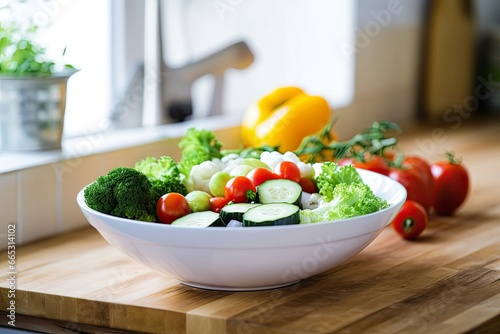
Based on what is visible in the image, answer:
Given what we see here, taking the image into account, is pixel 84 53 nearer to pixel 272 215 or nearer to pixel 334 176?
pixel 334 176

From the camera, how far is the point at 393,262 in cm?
137

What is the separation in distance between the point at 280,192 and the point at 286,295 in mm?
138

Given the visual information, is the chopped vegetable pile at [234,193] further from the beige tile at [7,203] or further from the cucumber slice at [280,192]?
the beige tile at [7,203]

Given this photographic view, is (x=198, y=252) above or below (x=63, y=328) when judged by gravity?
above

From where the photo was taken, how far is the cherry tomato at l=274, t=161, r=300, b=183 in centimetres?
130

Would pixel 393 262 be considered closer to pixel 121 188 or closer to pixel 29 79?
pixel 121 188

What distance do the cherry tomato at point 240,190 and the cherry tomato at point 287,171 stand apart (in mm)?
67

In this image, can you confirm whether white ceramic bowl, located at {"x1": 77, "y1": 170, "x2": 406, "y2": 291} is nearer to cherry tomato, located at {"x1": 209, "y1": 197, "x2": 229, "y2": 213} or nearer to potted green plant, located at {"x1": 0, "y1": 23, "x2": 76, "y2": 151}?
cherry tomato, located at {"x1": 209, "y1": 197, "x2": 229, "y2": 213}

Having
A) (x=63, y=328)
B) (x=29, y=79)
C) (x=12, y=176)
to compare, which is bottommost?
(x=63, y=328)

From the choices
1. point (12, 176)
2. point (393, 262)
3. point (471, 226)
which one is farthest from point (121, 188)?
point (471, 226)

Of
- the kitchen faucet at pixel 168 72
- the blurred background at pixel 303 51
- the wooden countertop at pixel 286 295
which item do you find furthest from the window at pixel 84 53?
the wooden countertop at pixel 286 295

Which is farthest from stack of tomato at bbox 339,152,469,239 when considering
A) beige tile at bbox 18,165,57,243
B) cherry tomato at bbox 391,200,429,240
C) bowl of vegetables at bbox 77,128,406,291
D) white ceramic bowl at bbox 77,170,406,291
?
beige tile at bbox 18,165,57,243

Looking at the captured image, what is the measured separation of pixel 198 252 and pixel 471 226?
654 millimetres

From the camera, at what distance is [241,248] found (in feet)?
3.61
